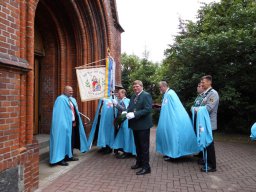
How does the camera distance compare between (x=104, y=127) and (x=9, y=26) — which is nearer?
(x=9, y=26)

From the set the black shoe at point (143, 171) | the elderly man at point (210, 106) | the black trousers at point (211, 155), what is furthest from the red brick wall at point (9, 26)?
the black trousers at point (211, 155)

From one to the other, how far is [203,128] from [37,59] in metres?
5.05

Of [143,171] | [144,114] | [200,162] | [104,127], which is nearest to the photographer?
[144,114]


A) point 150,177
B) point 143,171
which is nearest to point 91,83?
point 143,171

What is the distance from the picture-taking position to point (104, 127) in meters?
6.79

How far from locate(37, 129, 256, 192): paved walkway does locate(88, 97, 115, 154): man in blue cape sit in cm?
45

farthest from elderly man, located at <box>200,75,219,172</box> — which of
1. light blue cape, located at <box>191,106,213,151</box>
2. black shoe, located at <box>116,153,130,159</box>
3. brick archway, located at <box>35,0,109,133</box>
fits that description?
brick archway, located at <box>35,0,109,133</box>

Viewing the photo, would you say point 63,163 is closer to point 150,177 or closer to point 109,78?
point 150,177

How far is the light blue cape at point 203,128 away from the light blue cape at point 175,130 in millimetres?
596

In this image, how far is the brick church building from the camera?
3.47 metres

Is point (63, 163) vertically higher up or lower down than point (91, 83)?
lower down

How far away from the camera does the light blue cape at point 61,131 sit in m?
5.44

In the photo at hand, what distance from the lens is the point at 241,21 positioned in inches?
429

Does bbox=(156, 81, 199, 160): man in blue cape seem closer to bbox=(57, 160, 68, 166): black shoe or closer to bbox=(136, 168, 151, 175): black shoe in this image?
bbox=(136, 168, 151, 175): black shoe
